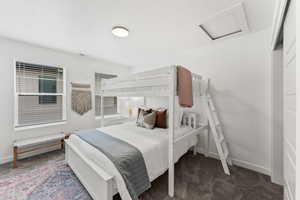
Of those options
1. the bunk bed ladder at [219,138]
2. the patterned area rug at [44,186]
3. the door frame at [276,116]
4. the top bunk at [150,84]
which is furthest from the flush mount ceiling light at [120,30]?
the patterned area rug at [44,186]

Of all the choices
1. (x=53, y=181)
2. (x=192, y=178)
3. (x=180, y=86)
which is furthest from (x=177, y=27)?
(x=53, y=181)

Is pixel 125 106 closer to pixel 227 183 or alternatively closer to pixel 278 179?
pixel 227 183

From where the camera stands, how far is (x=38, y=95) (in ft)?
9.34

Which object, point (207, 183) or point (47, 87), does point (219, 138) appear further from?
point (47, 87)

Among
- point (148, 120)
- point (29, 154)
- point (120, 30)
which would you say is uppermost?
point (120, 30)

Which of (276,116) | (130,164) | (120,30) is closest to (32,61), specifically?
(120,30)

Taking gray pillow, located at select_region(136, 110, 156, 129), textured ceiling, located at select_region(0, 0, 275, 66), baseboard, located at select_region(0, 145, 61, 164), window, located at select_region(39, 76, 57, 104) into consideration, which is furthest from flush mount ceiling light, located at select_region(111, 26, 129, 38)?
baseboard, located at select_region(0, 145, 61, 164)

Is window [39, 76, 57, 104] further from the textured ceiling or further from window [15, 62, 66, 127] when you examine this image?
the textured ceiling

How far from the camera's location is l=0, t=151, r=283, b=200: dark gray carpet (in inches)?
63.7

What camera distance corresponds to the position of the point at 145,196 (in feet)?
5.25

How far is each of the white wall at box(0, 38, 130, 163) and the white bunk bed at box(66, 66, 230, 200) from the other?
127 centimetres

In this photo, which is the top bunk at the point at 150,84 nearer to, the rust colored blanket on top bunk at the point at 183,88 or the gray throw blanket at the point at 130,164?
the rust colored blanket on top bunk at the point at 183,88

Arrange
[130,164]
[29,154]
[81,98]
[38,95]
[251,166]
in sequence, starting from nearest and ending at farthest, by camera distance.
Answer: [130,164] < [251,166] < [29,154] < [38,95] < [81,98]

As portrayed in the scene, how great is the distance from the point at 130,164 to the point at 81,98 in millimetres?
2833
